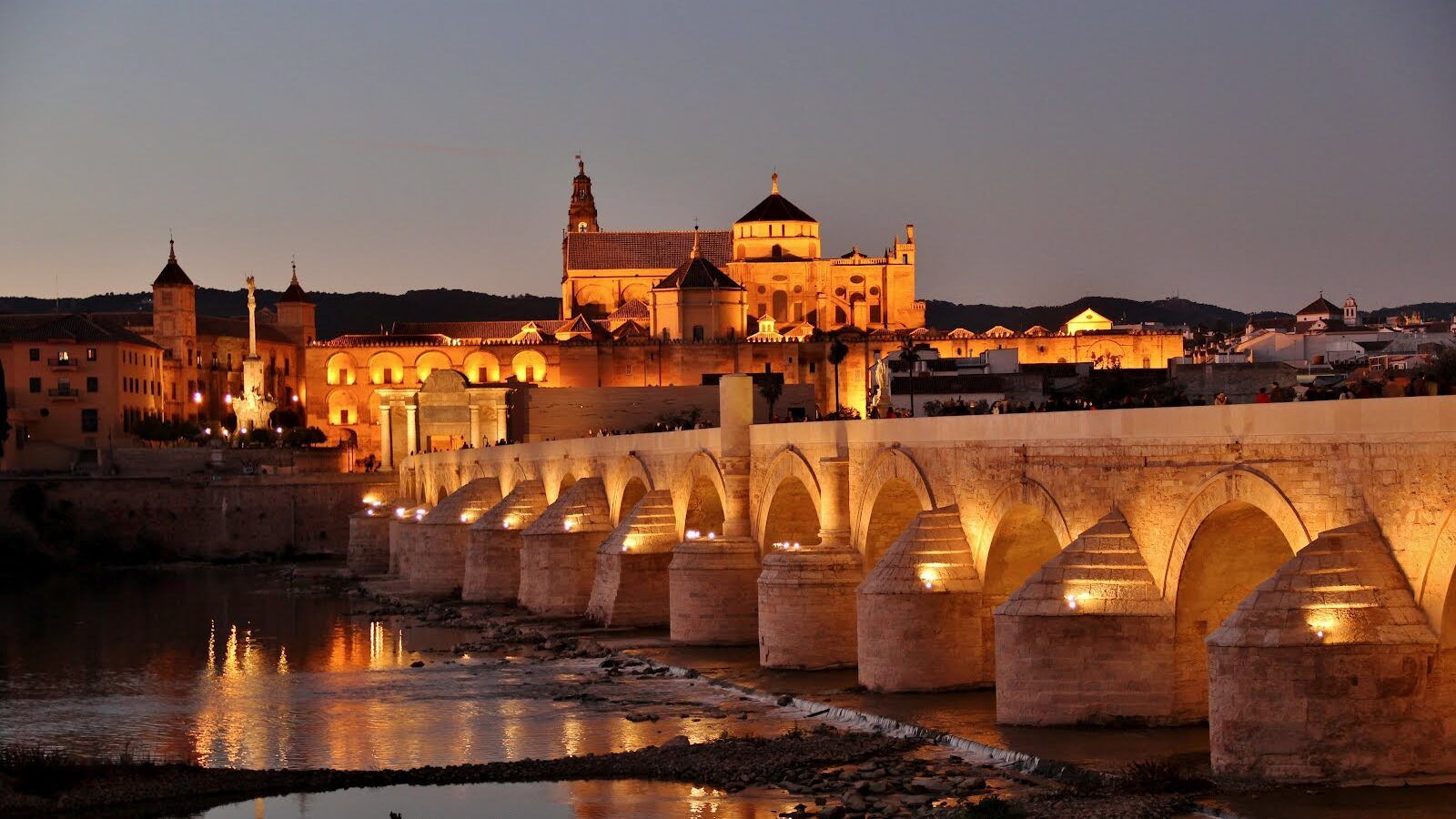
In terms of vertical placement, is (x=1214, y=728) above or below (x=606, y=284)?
below

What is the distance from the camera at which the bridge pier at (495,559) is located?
138 feet

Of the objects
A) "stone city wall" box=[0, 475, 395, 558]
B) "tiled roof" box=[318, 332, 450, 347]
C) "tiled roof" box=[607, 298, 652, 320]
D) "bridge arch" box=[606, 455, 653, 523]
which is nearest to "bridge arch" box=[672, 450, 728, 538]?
"bridge arch" box=[606, 455, 653, 523]

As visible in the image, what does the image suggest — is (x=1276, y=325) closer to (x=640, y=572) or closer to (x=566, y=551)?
(x=566, y=551)

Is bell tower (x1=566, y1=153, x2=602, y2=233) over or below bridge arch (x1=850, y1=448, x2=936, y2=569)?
over

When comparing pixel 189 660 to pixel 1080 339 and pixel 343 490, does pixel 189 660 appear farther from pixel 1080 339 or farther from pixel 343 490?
pixel 1080 339

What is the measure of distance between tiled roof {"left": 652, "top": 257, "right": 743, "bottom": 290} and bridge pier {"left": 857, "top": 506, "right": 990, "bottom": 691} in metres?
71.9

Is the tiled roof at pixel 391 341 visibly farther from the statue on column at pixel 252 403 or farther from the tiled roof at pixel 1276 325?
the tiled roof at pixel 1276 325

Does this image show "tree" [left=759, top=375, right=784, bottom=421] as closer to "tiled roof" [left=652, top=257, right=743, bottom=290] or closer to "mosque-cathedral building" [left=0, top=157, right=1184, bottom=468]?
"mosque-cathedral building" [left=0, top=157, right=1184, bottom=468]

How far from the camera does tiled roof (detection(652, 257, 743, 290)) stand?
9375cm

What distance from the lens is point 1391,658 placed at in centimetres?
1491

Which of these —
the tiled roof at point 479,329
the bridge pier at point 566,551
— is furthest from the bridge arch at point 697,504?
the tiled roof at point 479,329

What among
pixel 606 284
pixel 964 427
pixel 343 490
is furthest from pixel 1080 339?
pixel 964 427

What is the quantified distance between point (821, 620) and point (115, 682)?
11.6 metres

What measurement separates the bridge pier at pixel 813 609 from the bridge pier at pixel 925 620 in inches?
109
